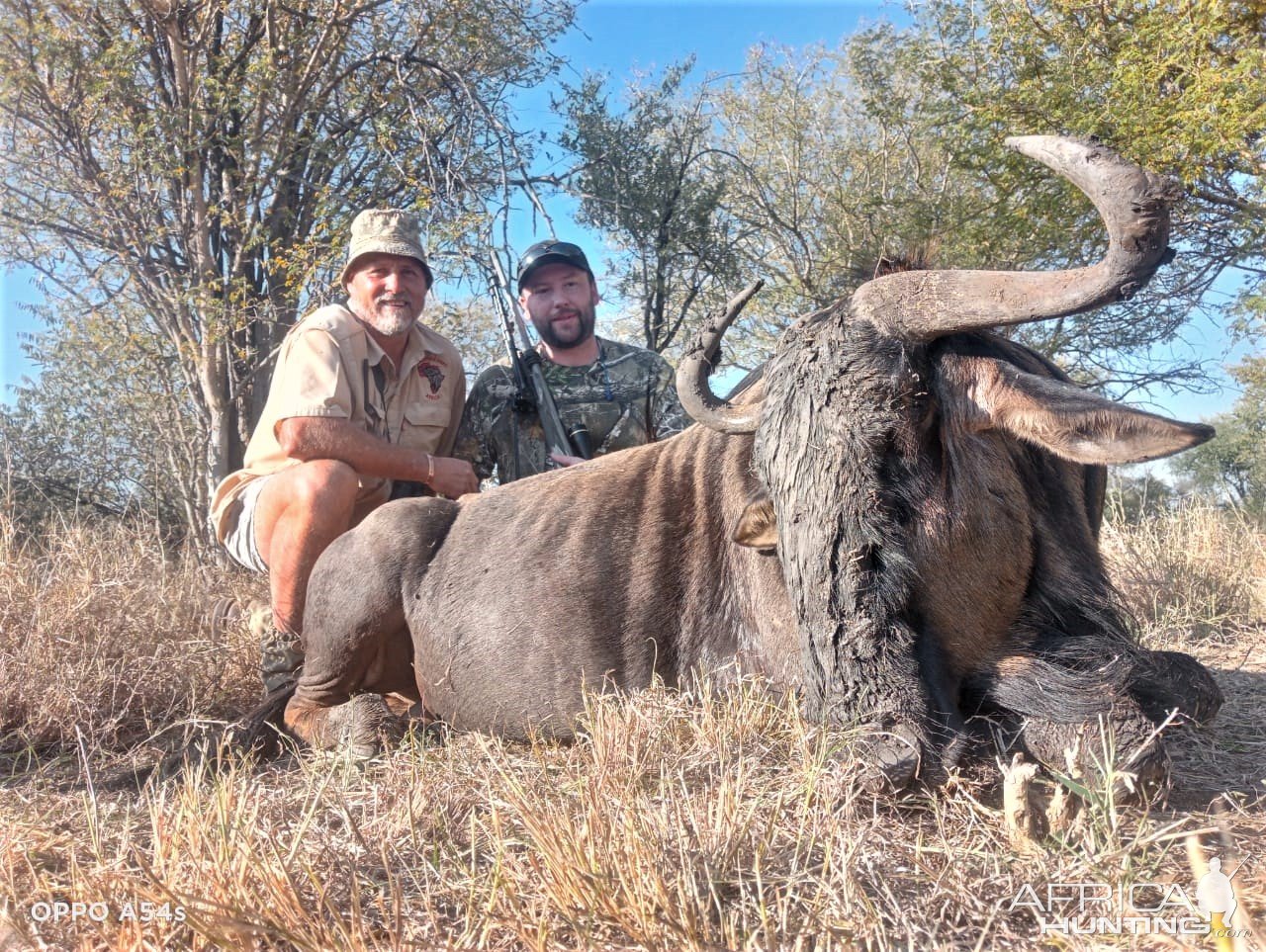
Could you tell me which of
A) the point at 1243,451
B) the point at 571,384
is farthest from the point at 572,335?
the point at 1243,451

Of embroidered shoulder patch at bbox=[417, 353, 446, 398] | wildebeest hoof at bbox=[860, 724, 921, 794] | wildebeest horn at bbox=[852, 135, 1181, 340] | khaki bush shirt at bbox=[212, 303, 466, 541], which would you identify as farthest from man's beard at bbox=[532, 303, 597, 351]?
wildebeest hoof at bbox=[860, 724, 921, 794]

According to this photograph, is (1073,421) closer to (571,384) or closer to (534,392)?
(534,392)

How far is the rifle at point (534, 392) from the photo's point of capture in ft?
19.3

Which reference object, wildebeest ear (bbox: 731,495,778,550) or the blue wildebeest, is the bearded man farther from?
wildebeest ear (bbox: 731,495,778,550)

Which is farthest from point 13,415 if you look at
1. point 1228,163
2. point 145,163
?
point 1228,163

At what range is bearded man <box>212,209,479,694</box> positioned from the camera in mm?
4449

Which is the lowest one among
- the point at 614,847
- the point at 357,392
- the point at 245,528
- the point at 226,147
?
the point at 614,847

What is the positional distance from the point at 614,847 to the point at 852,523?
3.40 feet

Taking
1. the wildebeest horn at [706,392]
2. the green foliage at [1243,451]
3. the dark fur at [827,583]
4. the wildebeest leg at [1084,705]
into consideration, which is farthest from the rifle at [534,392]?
the green foliage at [1243,451]

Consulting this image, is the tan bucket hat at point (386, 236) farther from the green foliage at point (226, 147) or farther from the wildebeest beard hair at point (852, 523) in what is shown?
the wildebeest beard hair at point (852, 523)

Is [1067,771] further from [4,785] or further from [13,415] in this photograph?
[13,415]

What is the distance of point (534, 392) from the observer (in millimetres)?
6008

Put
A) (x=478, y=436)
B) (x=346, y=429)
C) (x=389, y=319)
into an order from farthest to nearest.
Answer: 1. (x=478, y=436)
2. (x=389, y=319)
3. (x=346, y=429)

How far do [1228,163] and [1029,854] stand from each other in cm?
907
